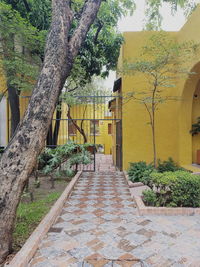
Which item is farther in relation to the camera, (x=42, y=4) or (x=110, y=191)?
(x=42, y=4)

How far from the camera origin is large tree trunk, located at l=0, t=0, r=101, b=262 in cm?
252

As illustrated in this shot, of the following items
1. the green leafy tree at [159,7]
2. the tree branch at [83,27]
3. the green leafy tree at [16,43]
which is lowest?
the tree branch at [83,27]

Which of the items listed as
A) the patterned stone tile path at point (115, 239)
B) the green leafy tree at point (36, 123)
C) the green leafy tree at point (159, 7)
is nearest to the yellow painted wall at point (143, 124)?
the green leafy tree at point (159, 7)

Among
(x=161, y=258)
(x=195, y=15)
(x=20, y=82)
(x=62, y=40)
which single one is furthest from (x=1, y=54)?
(x=161, y=258)

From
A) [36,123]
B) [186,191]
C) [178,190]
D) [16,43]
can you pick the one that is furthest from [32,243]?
[16,43]

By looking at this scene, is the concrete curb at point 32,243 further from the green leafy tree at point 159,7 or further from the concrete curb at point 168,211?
the green leafy tree at point 159,7

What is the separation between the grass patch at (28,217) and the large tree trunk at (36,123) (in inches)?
20.8

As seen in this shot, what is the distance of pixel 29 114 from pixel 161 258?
264 cm

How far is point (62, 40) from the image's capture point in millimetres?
2934

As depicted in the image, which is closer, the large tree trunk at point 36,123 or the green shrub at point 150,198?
the large tree trunk at point 36,123

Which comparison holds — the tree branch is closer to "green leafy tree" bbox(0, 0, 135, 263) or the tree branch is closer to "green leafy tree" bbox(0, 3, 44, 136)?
"green leafy tree" bbox(0, 0, 135, 263)

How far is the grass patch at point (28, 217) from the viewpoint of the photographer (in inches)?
123

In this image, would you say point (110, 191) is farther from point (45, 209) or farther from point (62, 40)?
point (62, 40)

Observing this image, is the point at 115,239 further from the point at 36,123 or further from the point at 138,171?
the point at 138,171
